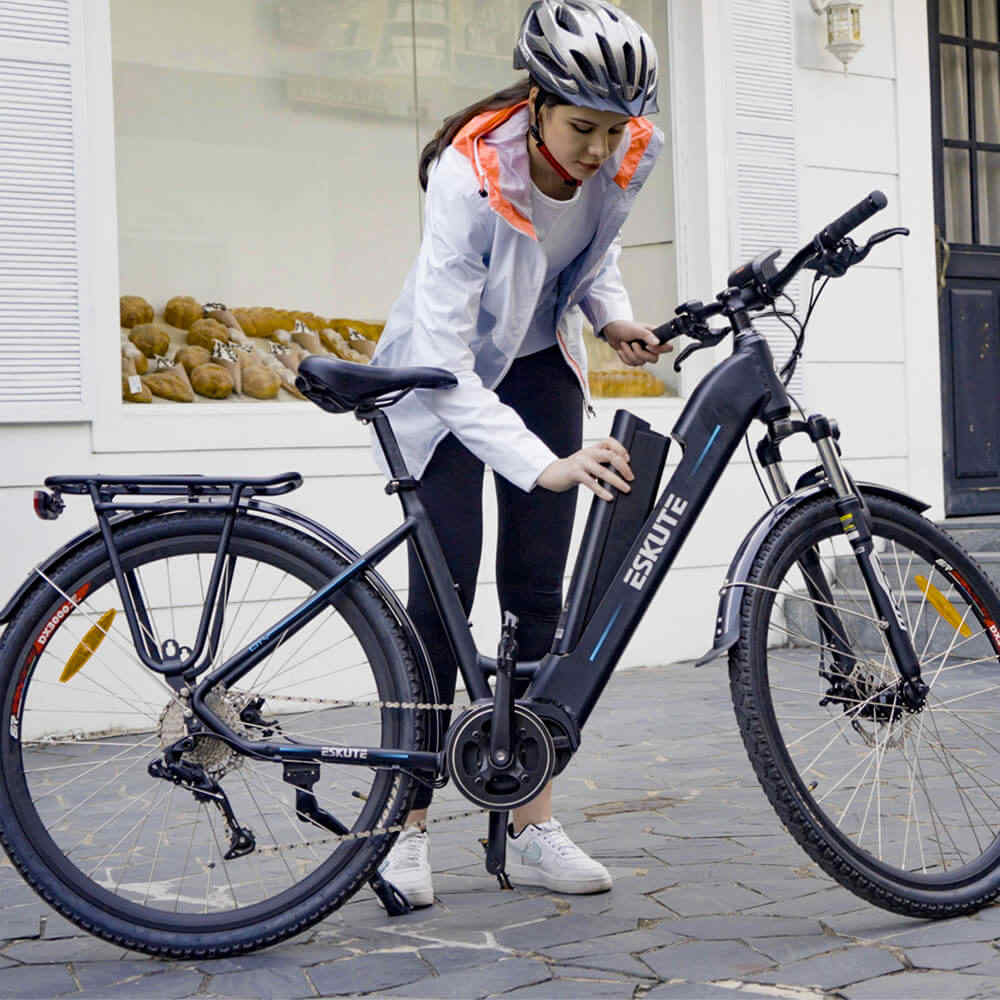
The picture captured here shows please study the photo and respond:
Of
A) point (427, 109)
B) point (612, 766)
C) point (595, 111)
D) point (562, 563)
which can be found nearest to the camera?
point (595, 111)

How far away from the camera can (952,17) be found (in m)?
8.04

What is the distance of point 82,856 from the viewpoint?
2895mm

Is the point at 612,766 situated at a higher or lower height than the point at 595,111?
lower

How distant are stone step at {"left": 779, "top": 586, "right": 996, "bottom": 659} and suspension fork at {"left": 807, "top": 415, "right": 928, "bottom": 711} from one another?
28 millimetres

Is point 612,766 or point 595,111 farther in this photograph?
point 612,766

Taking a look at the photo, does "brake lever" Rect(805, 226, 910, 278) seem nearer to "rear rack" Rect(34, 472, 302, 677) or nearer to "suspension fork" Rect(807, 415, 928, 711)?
"suspension fork" Rect(807, 415, 928, 711)

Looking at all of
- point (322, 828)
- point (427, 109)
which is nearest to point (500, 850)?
point (322, 828)

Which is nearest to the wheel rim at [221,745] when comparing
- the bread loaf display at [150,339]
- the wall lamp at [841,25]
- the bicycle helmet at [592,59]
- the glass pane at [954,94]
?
the bicycle helmet at [592,59]

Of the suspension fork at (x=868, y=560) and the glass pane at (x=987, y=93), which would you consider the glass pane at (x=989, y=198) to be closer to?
the glass pane at (x=987, y=93)

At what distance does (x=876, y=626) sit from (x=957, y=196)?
5.65 m

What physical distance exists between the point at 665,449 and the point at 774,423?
22 centimetres

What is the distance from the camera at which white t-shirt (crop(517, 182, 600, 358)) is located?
299 centimetres

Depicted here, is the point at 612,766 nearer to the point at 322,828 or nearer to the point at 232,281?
the point at 322,828

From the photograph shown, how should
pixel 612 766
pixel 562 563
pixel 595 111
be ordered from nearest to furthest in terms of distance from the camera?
pixel 595 111, pixel 562 563, pixel 612 766
